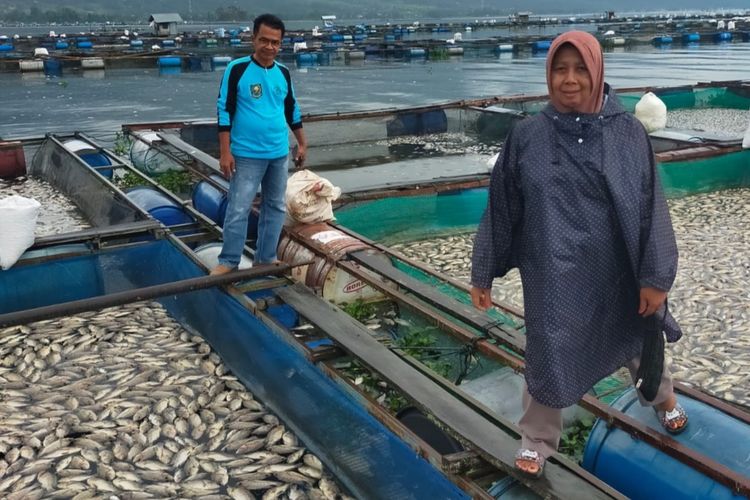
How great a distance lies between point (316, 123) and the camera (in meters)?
15.1

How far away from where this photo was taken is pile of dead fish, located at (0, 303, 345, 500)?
4.19m

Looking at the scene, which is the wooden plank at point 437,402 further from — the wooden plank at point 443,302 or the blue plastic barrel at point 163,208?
the blue plastic barrel at point 163,208

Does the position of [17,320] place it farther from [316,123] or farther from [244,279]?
[316,123]

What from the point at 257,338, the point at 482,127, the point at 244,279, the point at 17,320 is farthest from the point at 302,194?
the point at 482,127

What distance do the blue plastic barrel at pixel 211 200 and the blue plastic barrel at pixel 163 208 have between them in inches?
15.0

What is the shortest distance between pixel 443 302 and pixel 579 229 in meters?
2.52

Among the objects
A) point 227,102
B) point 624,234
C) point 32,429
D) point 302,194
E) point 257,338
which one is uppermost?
point 227,102

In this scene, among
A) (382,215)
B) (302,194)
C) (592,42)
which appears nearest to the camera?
(592,42)

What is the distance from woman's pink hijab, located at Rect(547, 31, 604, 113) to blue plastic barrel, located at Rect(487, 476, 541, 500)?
1.73 m

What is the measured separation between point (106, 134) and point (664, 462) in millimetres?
17948

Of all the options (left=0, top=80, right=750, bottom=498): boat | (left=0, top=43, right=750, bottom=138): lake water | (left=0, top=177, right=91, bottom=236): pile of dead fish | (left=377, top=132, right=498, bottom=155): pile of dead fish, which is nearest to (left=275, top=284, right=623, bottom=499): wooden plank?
(left=0, top=80, right=750, bottom=498): boat

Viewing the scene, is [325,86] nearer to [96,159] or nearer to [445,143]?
[445,143]

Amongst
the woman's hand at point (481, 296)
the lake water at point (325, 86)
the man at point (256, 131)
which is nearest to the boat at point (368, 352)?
the man at point (256, 131)

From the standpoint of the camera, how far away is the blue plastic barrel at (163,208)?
8211 millimetres
